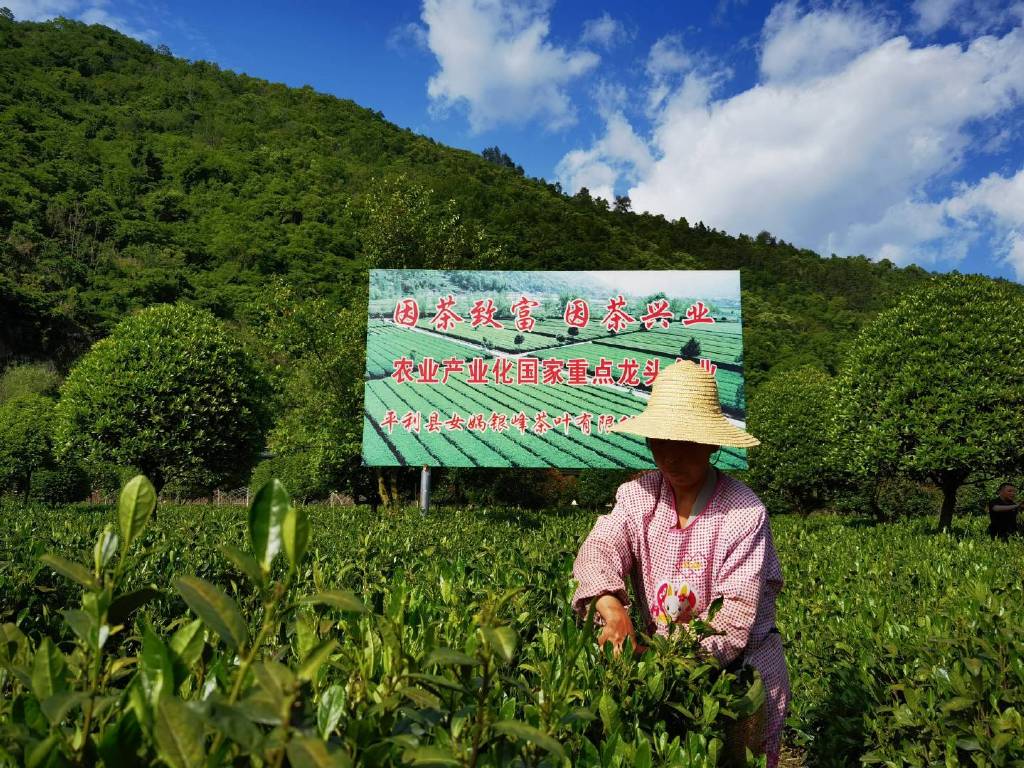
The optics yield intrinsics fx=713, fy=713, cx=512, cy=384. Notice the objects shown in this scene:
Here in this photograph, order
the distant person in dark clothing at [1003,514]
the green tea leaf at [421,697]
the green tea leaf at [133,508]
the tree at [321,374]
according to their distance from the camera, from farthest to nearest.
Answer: the tree at [321,374] → the distant person in dark clothing at [1003,514] → the green tea leaf at [421,697] → the green tea leaf at [133,508]

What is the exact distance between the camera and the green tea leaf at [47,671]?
83cm

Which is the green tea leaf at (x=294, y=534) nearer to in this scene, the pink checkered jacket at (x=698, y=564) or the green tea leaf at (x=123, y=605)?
the green tea leaf at (x=123, y=605)

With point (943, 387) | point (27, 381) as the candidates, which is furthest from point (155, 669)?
point (27, 381)

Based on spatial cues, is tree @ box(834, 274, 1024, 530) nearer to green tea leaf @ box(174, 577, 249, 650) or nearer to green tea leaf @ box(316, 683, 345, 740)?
green tea leaf @ box(316, 683, 345, 740)

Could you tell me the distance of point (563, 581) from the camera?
3.25 metres

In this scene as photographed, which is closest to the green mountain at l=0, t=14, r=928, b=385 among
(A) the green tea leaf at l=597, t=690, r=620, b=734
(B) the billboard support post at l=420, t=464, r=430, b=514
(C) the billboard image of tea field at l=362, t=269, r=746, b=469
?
(C) the billboard image of tea field at l=362, t=269, r=746, b=469

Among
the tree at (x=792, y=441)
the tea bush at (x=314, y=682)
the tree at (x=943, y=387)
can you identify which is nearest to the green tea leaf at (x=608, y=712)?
the tea bush at (x=314, y=682)

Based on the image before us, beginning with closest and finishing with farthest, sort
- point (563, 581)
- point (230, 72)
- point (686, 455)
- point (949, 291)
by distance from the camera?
point (686, 455) → point (563, 581) → point (949, 291) → point (230, 72)

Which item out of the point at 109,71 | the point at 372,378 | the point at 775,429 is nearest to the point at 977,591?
the point at 372,378

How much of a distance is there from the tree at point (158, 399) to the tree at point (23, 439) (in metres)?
10.2

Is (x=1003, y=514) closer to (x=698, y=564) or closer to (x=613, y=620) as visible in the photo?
(x=698, y=564)

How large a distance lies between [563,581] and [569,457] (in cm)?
609

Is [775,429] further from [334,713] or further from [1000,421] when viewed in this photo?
[334,713]

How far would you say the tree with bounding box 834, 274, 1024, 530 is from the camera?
10391 mm
